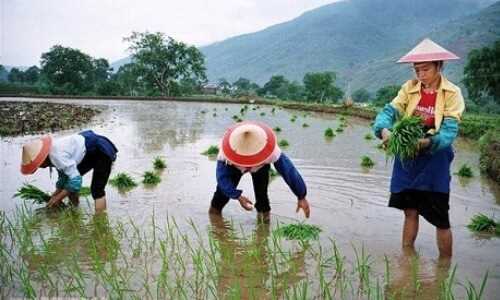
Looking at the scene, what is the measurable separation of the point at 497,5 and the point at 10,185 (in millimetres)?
118243

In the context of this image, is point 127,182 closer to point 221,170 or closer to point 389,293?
point 221,170

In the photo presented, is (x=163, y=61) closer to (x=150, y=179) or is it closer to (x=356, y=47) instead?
(x=150, y=179)

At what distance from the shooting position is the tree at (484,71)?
35344mm

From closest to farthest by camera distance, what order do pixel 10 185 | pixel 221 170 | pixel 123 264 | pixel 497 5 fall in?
pixel 123 264
pixel 221 170
pixel 10 185
pixel 497 5

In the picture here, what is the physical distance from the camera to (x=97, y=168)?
5250 mm

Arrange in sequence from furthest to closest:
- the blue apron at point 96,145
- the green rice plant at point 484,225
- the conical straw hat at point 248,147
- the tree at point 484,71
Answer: the tree at point 484,71 → the blue apron at point 96,145 → the green rice plant at point 484,225 → the conical straw hat at point 248,147

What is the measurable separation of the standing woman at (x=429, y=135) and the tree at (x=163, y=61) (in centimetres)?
4862

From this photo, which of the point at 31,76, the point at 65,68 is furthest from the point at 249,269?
the point at 31,76

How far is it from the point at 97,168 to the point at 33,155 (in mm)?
754

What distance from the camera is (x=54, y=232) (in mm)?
4633

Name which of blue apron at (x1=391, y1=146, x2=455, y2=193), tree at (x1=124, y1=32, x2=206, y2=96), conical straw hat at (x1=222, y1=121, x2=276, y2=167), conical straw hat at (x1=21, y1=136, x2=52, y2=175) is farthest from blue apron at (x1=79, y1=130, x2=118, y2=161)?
tree at (x1=124, y1=32, x2=206, y2=96)

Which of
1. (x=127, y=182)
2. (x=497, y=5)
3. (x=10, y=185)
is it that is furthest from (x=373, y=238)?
(x=497, y=5)

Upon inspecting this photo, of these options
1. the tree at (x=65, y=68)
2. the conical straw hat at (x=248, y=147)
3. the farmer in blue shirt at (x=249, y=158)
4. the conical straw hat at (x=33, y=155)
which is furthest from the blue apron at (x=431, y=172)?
the tree at (x=65, y=68)

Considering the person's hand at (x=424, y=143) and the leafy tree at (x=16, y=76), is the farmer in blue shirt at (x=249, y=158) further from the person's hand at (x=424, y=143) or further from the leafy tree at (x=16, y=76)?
the leafy tree at (x=16, y=76)
